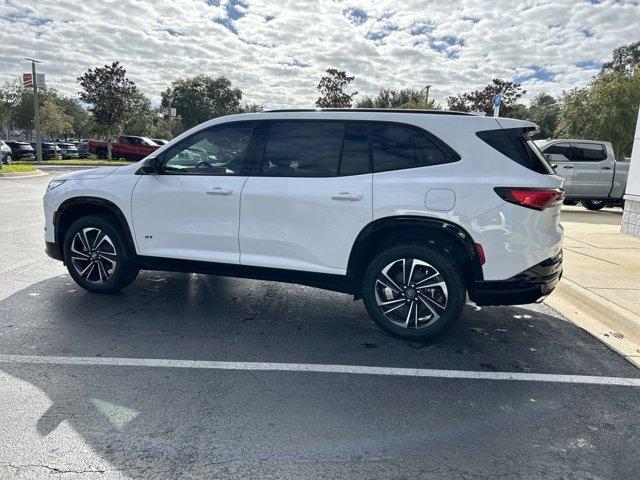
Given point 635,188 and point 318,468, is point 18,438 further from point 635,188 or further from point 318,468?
point 635,188

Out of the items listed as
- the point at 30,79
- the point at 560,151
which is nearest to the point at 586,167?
the point at 560,151

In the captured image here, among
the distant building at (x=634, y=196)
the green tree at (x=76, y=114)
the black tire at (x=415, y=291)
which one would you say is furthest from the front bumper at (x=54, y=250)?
the green tree at (x=76, y=114)

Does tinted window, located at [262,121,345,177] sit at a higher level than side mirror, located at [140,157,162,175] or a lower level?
higher

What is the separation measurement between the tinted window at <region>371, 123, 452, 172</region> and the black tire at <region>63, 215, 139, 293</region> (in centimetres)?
279

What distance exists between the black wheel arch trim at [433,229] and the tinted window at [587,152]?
11.7 metres

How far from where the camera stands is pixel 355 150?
4.21 m

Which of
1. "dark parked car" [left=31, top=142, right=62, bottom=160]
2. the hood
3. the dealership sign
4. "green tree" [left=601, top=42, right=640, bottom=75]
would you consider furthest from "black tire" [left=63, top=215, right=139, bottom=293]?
"green tree" [left=601, top=42, right=640, bottom=75]

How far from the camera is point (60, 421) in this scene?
287 cm

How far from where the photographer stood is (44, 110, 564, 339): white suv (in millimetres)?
3859

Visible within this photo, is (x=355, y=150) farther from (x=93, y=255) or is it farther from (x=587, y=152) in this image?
(x=587, y=152)

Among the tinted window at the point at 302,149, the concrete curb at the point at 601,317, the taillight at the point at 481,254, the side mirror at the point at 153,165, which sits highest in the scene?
the tinted window at the point at 302,149

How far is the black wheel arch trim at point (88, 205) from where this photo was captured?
16.2 ft

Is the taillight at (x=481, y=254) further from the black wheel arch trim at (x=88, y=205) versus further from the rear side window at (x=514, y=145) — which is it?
the black wheel arch trim at (x=88, y=205)

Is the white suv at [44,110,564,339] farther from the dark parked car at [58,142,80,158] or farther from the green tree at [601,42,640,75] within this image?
the green tree at [601,42,640,75]
